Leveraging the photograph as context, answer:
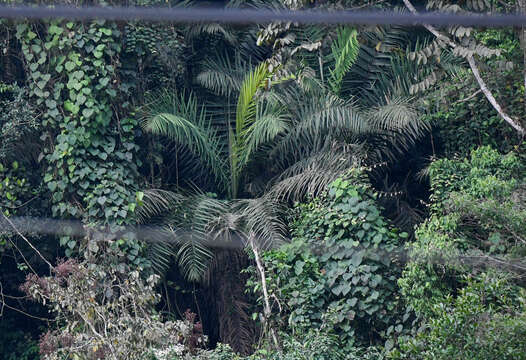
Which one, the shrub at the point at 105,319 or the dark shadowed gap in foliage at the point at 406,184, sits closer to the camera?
the shrub at the point at 105,319

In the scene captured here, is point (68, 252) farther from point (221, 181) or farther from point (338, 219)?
point (338, 219)

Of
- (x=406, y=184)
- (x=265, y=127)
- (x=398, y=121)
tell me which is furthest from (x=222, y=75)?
(x=406, y=184)

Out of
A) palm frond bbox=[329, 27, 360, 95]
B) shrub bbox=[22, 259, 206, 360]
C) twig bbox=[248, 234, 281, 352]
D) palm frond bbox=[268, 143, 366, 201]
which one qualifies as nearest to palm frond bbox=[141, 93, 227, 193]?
palm frond bbox=[268, 143, 366, 201]

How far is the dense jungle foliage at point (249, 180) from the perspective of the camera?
7473 mm

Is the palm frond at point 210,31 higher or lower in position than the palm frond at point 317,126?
higher

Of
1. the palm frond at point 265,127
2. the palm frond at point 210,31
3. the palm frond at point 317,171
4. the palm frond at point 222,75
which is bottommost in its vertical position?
the palm frond at point 317,171

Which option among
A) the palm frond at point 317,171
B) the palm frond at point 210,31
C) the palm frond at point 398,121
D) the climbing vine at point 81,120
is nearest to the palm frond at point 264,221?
the palm frond at point 317,171

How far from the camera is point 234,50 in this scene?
1061 centimetres

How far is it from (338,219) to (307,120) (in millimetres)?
1455

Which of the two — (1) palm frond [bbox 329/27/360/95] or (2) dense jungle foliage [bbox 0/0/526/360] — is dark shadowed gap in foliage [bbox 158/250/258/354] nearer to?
(2) dense jungle foliage [bbox 0/0/526/360]

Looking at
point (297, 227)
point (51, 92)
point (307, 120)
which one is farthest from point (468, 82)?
point (51, 92)

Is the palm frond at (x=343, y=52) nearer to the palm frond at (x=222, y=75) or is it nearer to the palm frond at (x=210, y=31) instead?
the palm frond at (x=222, y=75)

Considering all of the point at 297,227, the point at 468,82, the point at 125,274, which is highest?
the point at 468,82

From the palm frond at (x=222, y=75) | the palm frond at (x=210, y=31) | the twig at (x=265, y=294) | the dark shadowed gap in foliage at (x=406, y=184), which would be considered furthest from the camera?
the palm frond at (x=210, y=31)
